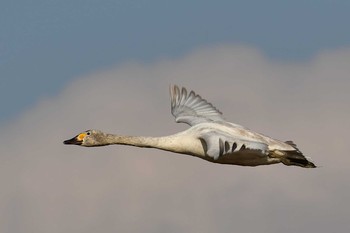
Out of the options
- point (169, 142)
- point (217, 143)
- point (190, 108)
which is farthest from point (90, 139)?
point (217, 143)

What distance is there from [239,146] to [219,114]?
7745mm

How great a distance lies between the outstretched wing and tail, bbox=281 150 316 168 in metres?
3.79

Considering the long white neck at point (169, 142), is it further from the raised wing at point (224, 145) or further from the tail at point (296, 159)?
the tail at point (296, 159)

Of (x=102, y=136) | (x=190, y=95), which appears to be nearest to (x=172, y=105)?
(x=190, y=95)

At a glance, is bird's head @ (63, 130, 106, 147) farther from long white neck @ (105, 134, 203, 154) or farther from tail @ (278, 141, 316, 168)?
tail @ (278, 141, 316, 168)

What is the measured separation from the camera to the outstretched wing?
45406mm

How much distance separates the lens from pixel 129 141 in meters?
42.7

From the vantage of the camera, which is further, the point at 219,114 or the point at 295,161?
the point at 219,114

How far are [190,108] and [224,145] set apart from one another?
8.85 metres

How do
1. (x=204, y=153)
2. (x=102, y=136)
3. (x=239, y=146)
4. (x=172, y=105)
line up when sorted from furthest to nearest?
(x=172, y=105) < (x=102, y=136) < (x=204, y=153) < (x=239, y=146)

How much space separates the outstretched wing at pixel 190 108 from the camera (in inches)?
1788

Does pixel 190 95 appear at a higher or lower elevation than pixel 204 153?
higher

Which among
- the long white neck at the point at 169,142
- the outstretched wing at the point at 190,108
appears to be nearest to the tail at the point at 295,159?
the long white neck at the point at 169,142

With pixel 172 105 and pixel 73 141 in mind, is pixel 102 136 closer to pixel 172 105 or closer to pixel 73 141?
pixel 73 141
